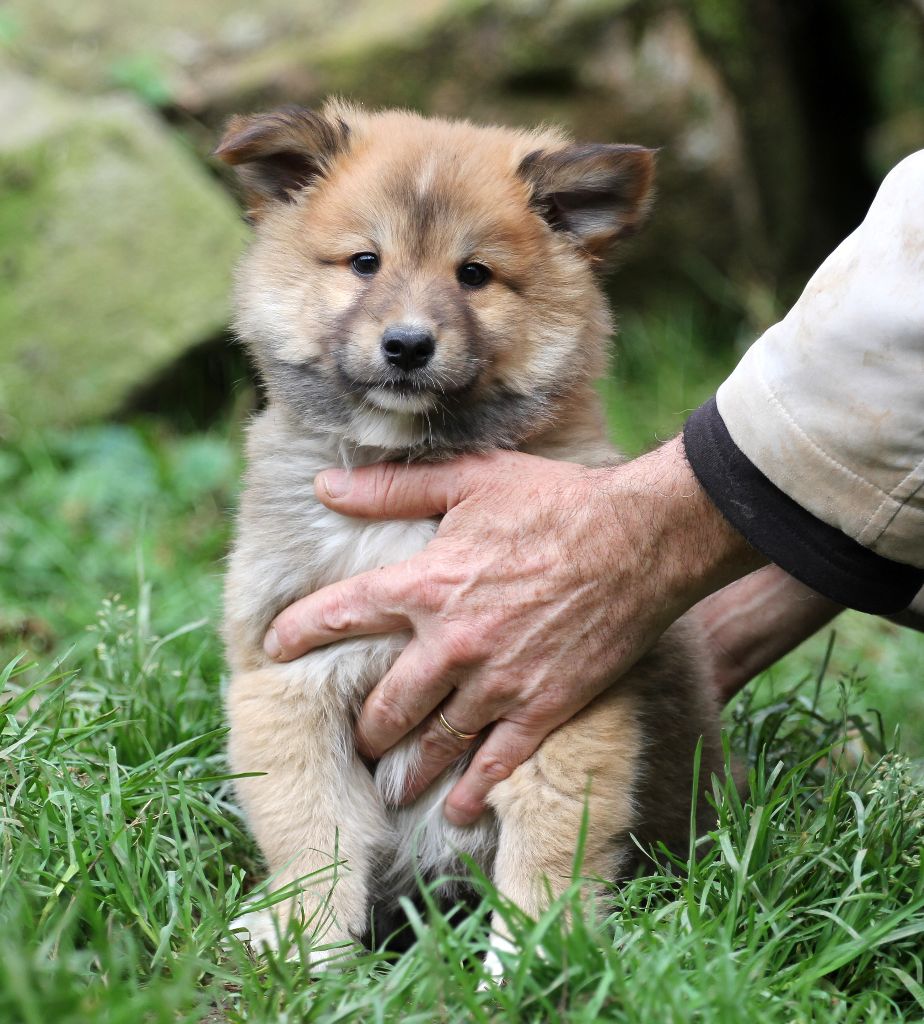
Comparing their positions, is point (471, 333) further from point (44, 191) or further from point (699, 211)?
point (699, 211)

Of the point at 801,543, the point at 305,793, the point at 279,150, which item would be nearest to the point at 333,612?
the point at 305,793

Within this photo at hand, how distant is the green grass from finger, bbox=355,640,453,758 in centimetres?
37

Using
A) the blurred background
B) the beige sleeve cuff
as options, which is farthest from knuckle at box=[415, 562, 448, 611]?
the blurred background

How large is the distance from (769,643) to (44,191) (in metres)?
4.08

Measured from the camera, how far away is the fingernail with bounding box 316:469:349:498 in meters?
2.68

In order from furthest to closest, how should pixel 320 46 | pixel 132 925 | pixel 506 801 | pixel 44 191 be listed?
1. pixel 320 46
2. pixel 44 191
3. pixel 506 801
4. pixel 132 925

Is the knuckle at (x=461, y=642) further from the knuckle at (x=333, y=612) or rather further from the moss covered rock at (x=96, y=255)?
the moss covered rock at (x=96, y=255)

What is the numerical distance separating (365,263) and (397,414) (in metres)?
0.34

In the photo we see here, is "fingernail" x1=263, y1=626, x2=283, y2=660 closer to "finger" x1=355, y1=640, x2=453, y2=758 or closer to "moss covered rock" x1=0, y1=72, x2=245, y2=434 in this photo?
"finger" x1=355, y1=640, x2=453, y2=758

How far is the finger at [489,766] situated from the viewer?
8.29 ft

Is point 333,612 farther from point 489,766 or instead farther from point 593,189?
point 593,189

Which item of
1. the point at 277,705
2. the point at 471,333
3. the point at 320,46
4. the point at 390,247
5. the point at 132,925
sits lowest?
the point at 132,925

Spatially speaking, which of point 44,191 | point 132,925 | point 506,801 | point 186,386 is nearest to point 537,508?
point 506,801

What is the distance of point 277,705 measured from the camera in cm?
262
